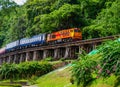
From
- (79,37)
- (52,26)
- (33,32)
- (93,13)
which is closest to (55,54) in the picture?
(79,37)

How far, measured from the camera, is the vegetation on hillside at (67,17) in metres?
56.6

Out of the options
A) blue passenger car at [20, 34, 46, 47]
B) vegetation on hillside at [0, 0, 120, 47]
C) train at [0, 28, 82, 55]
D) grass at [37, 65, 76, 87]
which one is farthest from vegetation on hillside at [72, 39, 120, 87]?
blue passenger car at [20, 34, 46, 47]

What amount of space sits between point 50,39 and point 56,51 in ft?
17.5

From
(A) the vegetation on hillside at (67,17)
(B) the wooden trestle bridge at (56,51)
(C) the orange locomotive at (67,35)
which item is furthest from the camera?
(C) the orange locomotive at (67,35)

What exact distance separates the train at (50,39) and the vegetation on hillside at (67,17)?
5.27 meters

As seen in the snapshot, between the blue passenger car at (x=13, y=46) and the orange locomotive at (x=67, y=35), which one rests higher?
the orange locomotive at (x=67, y=35)

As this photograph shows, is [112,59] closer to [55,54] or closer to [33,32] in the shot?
[55,54]

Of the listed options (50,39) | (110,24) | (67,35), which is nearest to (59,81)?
(110,24)

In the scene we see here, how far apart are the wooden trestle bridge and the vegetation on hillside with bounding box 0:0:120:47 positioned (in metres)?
6.17

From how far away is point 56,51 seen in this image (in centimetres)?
6156

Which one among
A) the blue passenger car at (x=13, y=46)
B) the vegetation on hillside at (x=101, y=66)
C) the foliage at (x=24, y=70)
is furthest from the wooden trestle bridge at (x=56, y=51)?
the vegetation on hillside at (x=101, y=66)

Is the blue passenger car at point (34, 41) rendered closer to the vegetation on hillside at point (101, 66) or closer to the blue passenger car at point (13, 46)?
the blue passenger car at point (13, 46)

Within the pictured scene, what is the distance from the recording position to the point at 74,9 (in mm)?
75500

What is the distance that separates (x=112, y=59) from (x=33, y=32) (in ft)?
223
